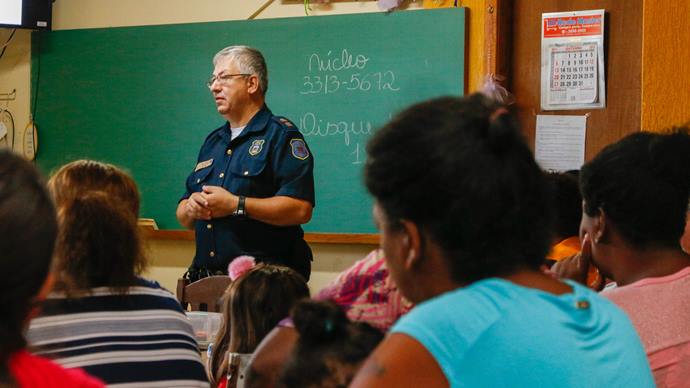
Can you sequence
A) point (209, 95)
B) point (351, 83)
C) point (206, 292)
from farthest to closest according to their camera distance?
1. point (209, 95)
2. point (351, 83)
3. point (206, 292)

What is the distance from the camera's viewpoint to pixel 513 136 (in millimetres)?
1125

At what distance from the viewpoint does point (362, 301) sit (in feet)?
4.19

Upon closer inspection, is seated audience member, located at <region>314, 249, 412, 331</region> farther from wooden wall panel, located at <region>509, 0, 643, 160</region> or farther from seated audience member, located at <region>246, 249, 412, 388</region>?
wooden wall panel, located at <region>509, 0, 643, 160</region>

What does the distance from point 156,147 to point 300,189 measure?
1973 mm

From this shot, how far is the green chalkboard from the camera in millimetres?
4715

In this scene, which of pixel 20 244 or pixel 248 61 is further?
pixel 248 61

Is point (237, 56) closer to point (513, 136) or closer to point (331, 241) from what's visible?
point (331, 241)

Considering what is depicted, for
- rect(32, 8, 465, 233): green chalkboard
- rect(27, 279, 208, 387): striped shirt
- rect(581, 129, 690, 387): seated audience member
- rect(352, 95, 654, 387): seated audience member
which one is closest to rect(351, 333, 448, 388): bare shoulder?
rect(352, 95, 654, 387): seated audience member

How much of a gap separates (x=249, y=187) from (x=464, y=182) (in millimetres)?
2582

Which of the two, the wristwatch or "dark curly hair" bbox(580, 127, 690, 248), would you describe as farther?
the wristwatch

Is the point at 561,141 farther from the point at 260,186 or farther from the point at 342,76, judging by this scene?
the point at 260,186

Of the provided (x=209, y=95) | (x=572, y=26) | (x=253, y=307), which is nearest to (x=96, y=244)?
(x=253, y=307)

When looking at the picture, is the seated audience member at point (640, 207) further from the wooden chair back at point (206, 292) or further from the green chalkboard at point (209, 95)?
Answer: the green chalkboard at point (209, 95)

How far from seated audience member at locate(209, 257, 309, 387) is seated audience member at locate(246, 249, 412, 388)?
2.46 ft
